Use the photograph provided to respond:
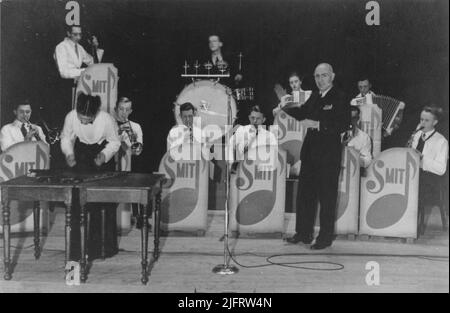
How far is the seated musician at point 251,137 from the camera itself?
17.9 ft

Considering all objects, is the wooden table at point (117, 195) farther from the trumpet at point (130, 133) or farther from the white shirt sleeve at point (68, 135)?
the trumpet at point (130, 133)

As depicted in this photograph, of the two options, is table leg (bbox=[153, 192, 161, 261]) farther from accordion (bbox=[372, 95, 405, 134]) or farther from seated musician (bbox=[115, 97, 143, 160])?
accordion (bbox=[372, 95, 405, 134])

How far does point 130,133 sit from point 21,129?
109 centimetres

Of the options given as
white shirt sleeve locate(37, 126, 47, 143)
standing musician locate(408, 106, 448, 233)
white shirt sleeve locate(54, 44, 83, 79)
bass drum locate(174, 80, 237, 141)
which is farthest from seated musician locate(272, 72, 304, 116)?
white shirt sleeve locate(37, 126, 47, 143)

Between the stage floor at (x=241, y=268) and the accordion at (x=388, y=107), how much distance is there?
3.99ft

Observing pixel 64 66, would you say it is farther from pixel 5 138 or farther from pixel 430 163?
pixel 430 163

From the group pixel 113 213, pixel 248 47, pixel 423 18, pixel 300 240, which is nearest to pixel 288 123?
pixel 248 47

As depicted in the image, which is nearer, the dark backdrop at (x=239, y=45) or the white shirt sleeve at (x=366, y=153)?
the dark backdrop at (x=239, y=45)

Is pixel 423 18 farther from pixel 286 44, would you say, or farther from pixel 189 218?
pixel 189 218

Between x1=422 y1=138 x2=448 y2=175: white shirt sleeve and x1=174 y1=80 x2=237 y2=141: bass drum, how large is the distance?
2.02 m

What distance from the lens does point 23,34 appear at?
206 inches

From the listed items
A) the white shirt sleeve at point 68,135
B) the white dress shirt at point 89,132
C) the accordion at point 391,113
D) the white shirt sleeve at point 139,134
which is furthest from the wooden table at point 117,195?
the accordion at point 391,113

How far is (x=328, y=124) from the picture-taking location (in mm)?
4957

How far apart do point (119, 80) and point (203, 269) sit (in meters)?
Answer: 2.29
